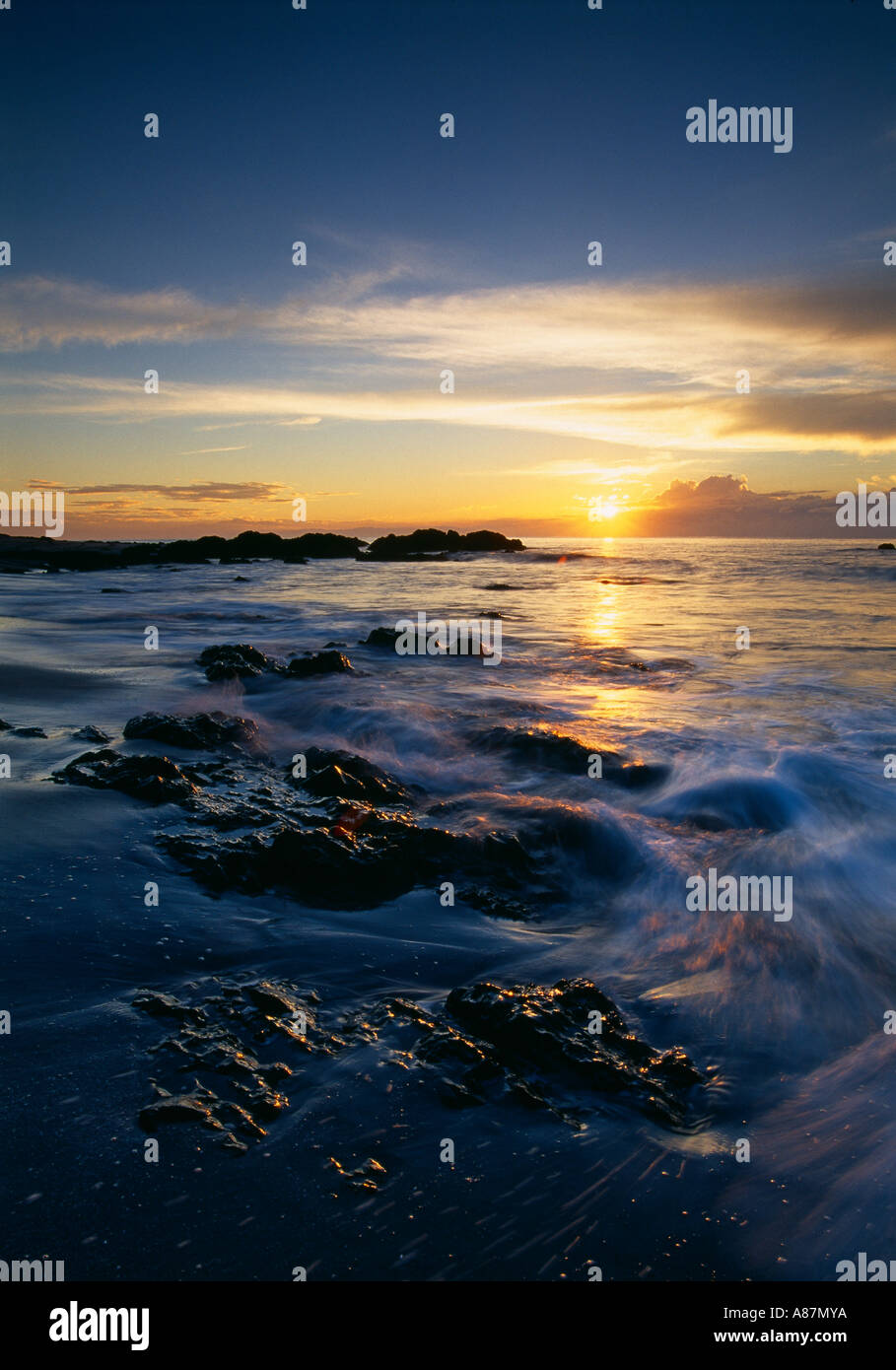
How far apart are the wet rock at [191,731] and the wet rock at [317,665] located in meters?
4.36

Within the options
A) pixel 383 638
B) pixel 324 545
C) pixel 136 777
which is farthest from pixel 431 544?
pixel 136 777

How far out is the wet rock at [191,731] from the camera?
27.6 ft

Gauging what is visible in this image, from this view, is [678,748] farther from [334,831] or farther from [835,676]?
[835,676]

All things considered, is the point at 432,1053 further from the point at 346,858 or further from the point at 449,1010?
the point at 346,858

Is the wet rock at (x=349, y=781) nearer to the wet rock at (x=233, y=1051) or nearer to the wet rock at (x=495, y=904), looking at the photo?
the wet rock at (x=495, y=904)

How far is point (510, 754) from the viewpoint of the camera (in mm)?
9180

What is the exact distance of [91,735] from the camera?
27.1ft

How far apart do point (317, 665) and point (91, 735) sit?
565cm

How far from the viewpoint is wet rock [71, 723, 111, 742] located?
8156 mm

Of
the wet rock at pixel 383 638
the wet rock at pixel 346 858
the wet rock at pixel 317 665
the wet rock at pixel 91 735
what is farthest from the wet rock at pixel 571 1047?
the wet rock at pixel 383 638

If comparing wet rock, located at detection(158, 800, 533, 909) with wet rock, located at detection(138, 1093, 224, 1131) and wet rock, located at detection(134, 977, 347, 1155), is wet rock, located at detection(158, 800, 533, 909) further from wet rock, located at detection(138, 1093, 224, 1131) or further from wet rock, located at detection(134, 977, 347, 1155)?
wet rock, located at detection(138, 1093, 224, 1131)

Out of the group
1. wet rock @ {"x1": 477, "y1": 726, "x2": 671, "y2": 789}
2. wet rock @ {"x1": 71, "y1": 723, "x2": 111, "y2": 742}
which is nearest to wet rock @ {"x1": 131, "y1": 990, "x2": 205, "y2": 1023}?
wet rock @ {"x1": 71, "y1": 723, "x2": 111, "y2": 742}

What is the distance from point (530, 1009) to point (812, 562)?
63.8 meters

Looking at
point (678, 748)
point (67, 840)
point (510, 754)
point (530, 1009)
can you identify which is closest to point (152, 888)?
point (67, 840)
